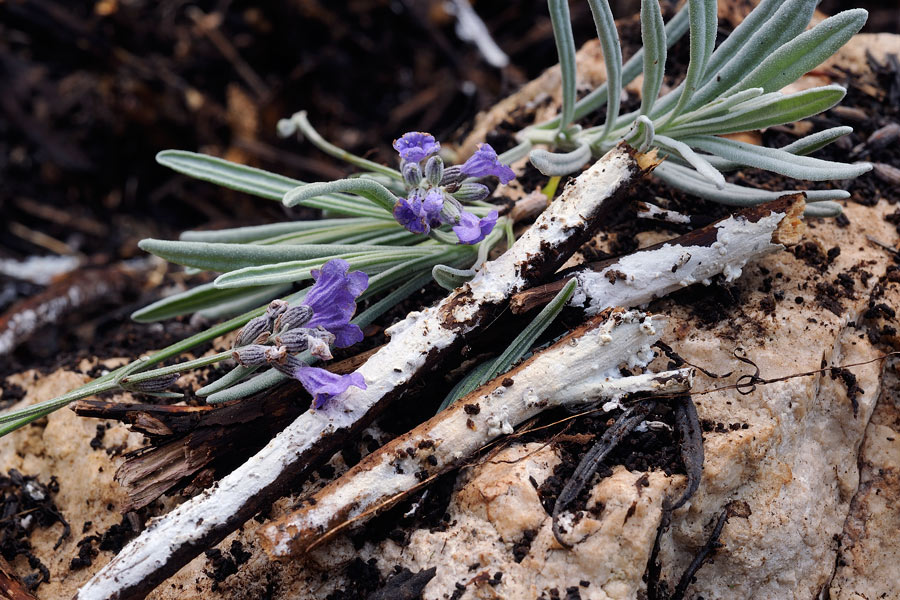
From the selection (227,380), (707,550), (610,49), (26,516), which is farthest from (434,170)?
(26,516)

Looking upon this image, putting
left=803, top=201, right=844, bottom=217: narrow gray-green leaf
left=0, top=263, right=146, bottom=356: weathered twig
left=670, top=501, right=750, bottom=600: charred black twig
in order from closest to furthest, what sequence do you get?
left=670, top=501, right=750, bottom=600: charred black twig → left=803, top=201, right=844, bottom=217: narrow gray-green leaf → left=0, top=263, right=146, bottom=356: weathered twig

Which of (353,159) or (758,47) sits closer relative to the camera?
(758,47)

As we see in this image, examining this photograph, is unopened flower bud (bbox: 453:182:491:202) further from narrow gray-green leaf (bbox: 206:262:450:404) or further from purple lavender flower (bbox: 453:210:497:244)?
narrow gray-green leaf (bbox: 206:262:450:404)

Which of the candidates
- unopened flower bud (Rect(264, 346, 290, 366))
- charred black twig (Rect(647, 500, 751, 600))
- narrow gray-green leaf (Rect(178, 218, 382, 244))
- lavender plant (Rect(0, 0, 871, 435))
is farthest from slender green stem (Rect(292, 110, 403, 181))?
charred black twig (Rect(647, 500, 751, 600))

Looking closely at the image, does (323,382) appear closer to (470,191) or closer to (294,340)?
(294,340)

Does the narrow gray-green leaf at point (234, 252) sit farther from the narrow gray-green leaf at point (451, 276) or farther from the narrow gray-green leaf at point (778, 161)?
the narrow gray-green leaf at point (778, 161)

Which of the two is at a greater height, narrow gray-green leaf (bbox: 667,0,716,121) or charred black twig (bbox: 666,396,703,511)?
narrow gray-green leaf (bbox: 667,0,716,121)
